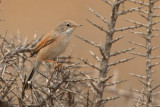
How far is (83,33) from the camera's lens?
12.9 metres

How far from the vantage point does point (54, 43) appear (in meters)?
5.43

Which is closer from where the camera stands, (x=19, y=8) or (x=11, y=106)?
(x=11, y=106)

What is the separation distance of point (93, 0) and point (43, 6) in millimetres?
2130

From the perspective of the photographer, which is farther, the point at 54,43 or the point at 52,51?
the point at 54,43

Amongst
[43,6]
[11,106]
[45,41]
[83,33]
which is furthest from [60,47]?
[43,6]

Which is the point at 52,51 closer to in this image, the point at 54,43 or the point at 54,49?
A: the point at 54,49

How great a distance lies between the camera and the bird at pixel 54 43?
5293mm

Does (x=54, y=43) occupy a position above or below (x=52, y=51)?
above

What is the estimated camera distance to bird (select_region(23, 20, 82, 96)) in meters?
5.29

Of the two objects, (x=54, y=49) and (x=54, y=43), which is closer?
(x=54, y=49)

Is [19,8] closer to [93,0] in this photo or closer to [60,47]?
[93,0]

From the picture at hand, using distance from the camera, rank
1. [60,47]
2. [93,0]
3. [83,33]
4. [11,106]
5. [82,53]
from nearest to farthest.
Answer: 1. [11,106]
2. [60,47]
3. [82,53]
4. [83,33]
5. [93,0]

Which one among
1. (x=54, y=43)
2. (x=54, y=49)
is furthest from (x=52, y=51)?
(x=54, y=43)

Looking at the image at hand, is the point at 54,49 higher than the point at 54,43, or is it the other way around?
the point at 54,43
